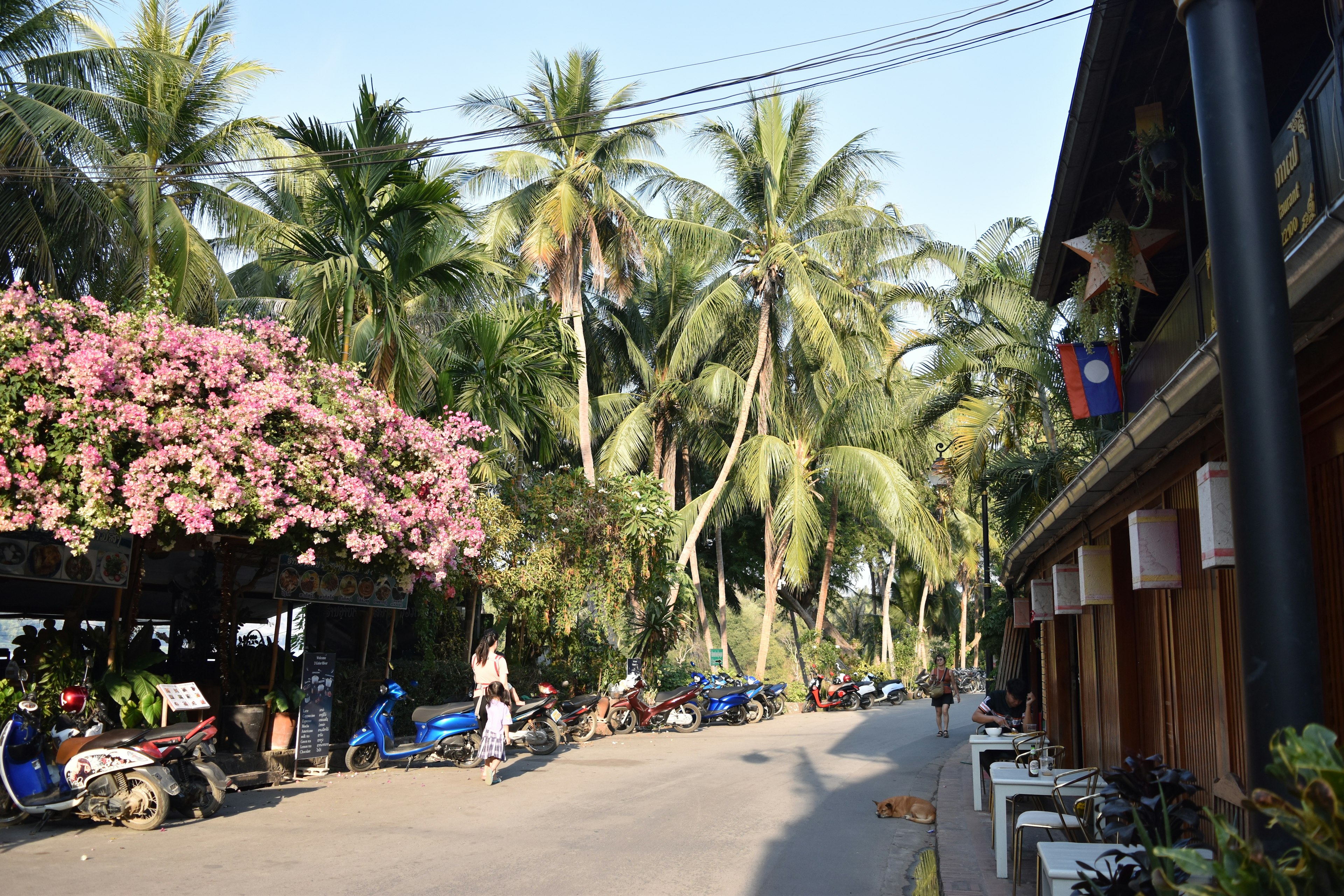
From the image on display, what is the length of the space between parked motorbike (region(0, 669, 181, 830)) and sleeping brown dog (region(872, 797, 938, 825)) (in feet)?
22.3

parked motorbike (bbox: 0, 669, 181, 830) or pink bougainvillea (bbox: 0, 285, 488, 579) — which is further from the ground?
pink bougainvillea (bbox: 0, 285, 488, 579)

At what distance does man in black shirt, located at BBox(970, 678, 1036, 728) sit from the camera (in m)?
12.0

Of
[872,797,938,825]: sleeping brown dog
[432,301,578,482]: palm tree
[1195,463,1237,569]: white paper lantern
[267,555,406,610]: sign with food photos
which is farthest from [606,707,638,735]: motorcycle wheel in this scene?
[1195,463,1237,569]: white paper lantern

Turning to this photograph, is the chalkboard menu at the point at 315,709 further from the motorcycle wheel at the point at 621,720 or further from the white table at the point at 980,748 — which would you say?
the white table at the point at 980,748

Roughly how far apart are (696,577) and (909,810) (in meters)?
18.7

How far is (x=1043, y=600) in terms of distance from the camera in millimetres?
12242

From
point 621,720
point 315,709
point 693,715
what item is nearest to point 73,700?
point 315,709

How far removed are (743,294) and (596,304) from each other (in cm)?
601

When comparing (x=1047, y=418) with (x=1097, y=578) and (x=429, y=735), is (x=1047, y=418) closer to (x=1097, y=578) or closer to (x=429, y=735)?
(x=1097, y=578)

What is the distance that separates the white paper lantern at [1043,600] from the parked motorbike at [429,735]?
23.4 feet

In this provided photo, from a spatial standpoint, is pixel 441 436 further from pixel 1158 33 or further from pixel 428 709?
pixel 1158 33

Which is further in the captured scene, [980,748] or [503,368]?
[503,368]

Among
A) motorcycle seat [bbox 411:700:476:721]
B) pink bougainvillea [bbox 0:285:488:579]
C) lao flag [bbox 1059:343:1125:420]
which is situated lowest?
motorcycle seat [bbox 411:700:476:721]

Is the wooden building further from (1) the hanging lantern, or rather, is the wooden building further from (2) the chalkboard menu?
(2) the chalkboard menu
